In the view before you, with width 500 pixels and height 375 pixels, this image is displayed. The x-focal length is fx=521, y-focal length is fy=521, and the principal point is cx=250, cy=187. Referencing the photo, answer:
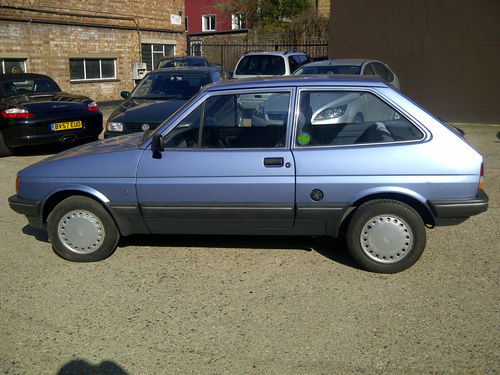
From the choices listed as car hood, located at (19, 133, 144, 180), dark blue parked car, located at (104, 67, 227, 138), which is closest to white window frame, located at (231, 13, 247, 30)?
dark blue parked car, located at (104, 67, 227, 138)

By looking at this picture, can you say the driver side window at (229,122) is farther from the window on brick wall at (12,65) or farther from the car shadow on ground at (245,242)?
the window on brick wall at (12,65)

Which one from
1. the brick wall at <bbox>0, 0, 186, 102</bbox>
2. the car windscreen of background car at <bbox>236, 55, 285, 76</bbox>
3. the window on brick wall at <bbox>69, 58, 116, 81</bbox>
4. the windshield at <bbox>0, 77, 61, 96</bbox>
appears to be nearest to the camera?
the windshield at <bbox>0, 77, 61, 96</bbox>

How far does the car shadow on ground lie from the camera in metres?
5.17

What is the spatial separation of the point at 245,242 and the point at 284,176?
3.76 ft

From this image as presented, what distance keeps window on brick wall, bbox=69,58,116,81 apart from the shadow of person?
17.2 meters

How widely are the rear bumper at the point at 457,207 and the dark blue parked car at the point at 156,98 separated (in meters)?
4.94

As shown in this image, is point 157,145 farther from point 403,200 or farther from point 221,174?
point 403,200

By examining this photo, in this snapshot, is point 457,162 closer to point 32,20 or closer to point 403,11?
point 403,11

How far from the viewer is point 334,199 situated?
14.6 ft

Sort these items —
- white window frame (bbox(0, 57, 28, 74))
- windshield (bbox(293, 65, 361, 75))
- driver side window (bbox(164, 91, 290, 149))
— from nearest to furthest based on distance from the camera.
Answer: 1. driver side window (bbox(164, 91, 290, 149))
2. windshield (bbox(293, 65, 361, 75))
3. white window frame (bbox(0, 57, 28, 74))

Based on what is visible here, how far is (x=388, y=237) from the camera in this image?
4.45 meters

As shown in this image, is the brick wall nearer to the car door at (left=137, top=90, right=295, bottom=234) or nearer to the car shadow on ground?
the car shadow on ground

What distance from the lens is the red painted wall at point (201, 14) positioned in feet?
117

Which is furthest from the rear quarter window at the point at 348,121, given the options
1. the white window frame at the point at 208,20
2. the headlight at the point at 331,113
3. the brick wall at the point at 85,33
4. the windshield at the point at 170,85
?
the white window frame at the point at 208,20
